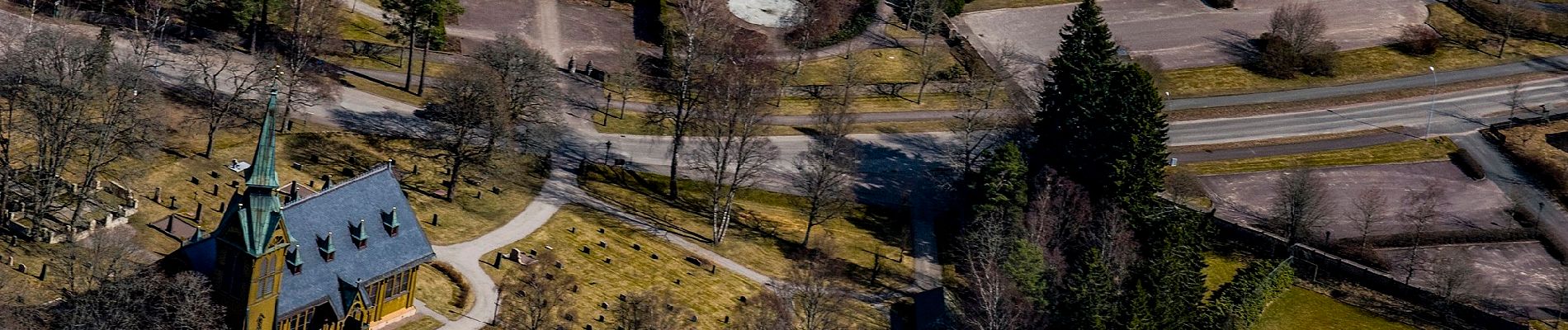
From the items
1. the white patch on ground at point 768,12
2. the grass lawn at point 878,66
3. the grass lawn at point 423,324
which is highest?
the white patch on ground at point 768,12

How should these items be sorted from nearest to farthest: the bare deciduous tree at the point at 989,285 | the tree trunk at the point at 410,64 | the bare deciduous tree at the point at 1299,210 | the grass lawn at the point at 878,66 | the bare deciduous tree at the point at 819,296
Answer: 1. the bare deciduous tree at the point at 989,285
2. the bare deciduous tree at the point at 819,296
3. the bare deciduous tree at the point at 1299,210
4. the tree trunk at the point at 410,64
5. the grass lawn at the point at 878,66

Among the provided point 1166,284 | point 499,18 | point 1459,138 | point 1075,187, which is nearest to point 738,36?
point 499,18

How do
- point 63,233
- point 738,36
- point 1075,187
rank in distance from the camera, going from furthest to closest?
point 738,36, point 1075,187, point 63,233

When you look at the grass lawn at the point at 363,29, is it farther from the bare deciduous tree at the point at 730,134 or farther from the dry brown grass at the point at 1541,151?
the dry brown grass at the point at 1541,151

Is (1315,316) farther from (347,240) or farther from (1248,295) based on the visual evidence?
(347,240)

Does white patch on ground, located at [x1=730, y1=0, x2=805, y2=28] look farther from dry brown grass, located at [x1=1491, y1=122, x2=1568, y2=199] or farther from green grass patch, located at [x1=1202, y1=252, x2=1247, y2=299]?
dry brown grass, located at [x1=1491, y1=122, x2=1568, y2=199]

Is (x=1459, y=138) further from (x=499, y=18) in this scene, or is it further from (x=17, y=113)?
(x=17, y=113)

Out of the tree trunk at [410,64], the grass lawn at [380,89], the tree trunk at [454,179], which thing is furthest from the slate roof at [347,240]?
the tree trunk at [410,64]
